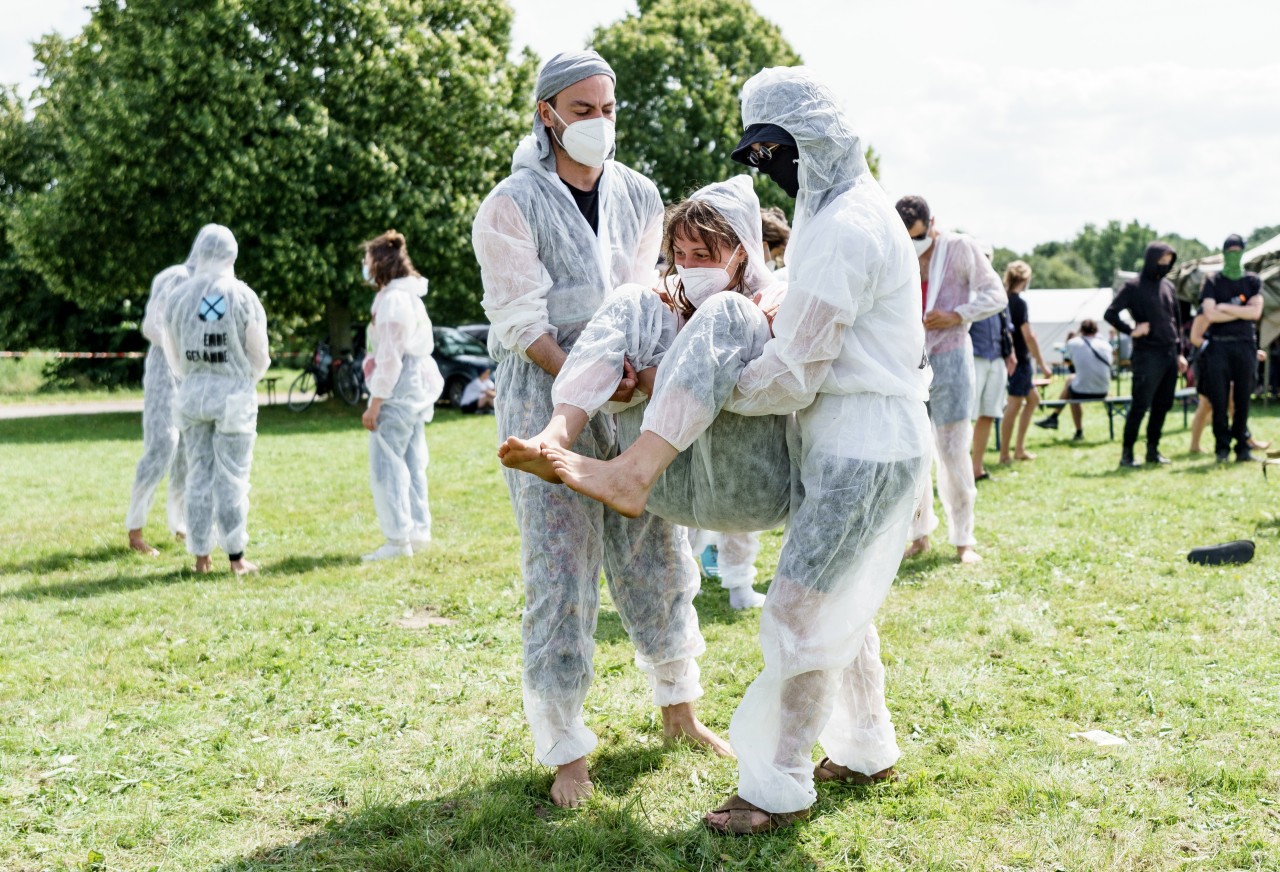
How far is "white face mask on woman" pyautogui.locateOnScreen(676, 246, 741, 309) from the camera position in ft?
10.2

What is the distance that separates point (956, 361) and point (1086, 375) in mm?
7493

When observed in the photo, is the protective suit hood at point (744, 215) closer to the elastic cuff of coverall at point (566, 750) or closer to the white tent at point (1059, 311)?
the elastic cuff of coverall at point (566, 750)

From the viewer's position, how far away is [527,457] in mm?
2756

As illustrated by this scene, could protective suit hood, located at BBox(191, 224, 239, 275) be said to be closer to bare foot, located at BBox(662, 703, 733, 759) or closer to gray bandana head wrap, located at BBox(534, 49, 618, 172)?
gray bandana head wrap, located at BBox(534, 49, 618, 172)

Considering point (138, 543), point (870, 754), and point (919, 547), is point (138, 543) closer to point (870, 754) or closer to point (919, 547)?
point (919, 547)

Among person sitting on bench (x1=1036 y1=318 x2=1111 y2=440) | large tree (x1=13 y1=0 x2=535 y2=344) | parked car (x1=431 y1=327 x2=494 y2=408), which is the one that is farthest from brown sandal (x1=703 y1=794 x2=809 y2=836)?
parked car (x1=431 y1=327 x2=494 y2=408)

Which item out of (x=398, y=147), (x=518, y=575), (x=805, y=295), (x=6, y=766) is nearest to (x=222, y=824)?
(x=6, y=766)

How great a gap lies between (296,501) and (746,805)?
300 inches

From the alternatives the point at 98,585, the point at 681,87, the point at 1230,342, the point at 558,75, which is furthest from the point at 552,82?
the point at 681,87

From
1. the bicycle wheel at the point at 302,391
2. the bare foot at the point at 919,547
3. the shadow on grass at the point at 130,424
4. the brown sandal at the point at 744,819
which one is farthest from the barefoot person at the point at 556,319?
the bicycle wheel at the point at 302,391

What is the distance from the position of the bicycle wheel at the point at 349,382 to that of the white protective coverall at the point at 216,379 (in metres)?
13.7

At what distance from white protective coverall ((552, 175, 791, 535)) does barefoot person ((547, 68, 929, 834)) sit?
0.05 metres

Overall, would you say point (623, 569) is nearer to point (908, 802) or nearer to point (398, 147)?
point (908, 802)

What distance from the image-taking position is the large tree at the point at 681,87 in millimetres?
27188
